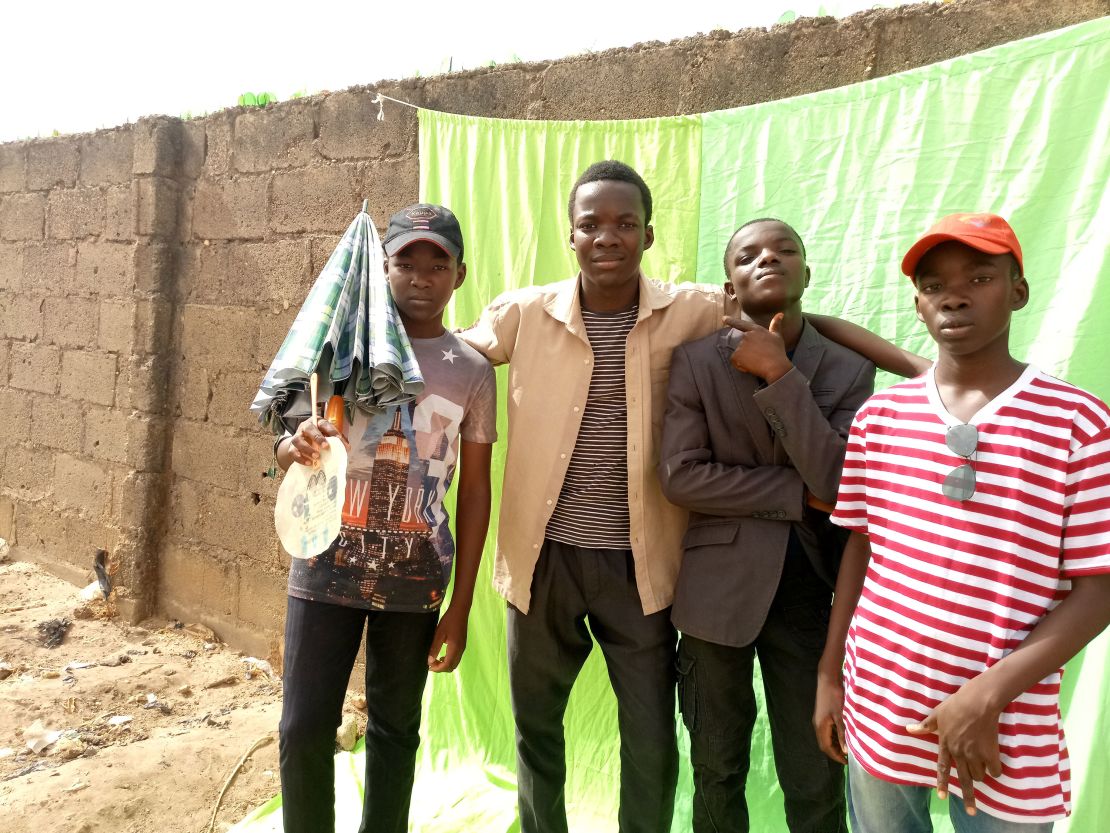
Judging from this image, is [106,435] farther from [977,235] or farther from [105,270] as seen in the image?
[977,235]

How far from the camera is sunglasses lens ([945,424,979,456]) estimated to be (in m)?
1.32

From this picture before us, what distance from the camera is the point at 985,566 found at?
1300 mm

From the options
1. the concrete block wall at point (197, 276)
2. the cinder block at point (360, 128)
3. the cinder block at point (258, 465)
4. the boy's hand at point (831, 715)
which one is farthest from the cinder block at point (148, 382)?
the boy's hand at point (831, 715)

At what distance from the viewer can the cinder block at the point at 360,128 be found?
3.32 metres

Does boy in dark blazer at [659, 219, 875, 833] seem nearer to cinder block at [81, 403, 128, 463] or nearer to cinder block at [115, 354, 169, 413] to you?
cinder block at [115, 354, 169, 413]

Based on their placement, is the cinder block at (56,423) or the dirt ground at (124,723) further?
the cinder block at (56,423)

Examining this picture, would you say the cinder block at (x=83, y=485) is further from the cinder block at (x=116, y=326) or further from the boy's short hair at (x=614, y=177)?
the boy's short hair at (x=614, y=177)

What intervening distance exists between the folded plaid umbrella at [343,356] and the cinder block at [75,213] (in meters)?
3.34

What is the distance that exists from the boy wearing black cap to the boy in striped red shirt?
101 cm

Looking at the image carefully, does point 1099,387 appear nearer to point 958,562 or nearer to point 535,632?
point 958,562

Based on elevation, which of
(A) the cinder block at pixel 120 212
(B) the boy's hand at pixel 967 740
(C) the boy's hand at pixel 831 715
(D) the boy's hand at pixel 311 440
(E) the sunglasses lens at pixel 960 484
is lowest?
(C) the boy's hand at pixel 831 715

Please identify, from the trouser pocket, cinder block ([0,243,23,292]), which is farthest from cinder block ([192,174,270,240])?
the trouser pocket

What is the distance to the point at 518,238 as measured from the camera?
9.33 ft

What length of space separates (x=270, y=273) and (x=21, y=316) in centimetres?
235
